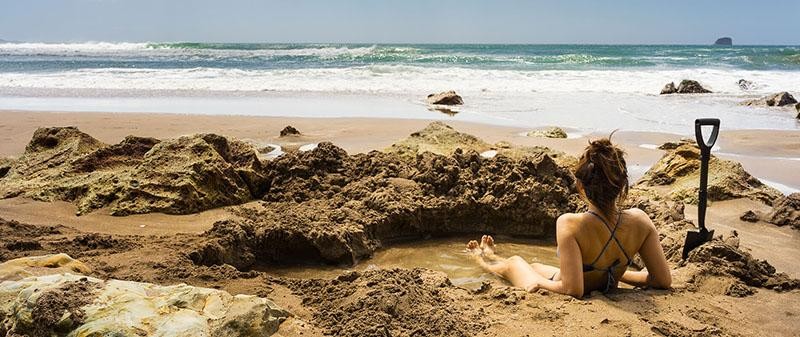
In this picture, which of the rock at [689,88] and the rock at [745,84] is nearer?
the rock at [689,88]

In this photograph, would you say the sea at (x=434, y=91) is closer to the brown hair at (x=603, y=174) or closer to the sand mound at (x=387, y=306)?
the brown hair at (x=603, y=174)


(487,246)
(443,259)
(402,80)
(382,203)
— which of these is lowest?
(443,259)

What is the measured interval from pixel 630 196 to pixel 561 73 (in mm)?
20081

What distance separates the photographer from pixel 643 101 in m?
16.2

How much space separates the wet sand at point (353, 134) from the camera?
8.11 meters

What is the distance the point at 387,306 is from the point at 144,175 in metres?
3.11

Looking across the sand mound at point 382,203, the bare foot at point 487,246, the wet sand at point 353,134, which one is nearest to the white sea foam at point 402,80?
the wet sand at point 353,134

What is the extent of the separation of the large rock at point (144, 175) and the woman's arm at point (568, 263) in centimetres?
302

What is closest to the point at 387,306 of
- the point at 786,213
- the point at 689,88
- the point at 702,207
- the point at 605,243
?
the point at 605,243

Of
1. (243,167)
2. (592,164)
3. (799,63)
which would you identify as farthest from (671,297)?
(799,63)

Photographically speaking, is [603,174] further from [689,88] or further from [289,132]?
[689,88]

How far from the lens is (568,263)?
3.27m

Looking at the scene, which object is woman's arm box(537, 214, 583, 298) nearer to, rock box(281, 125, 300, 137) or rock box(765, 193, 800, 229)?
rock box(765, 193, 800, 229)

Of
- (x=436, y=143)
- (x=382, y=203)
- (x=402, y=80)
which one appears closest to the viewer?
(x=382, y=203)
